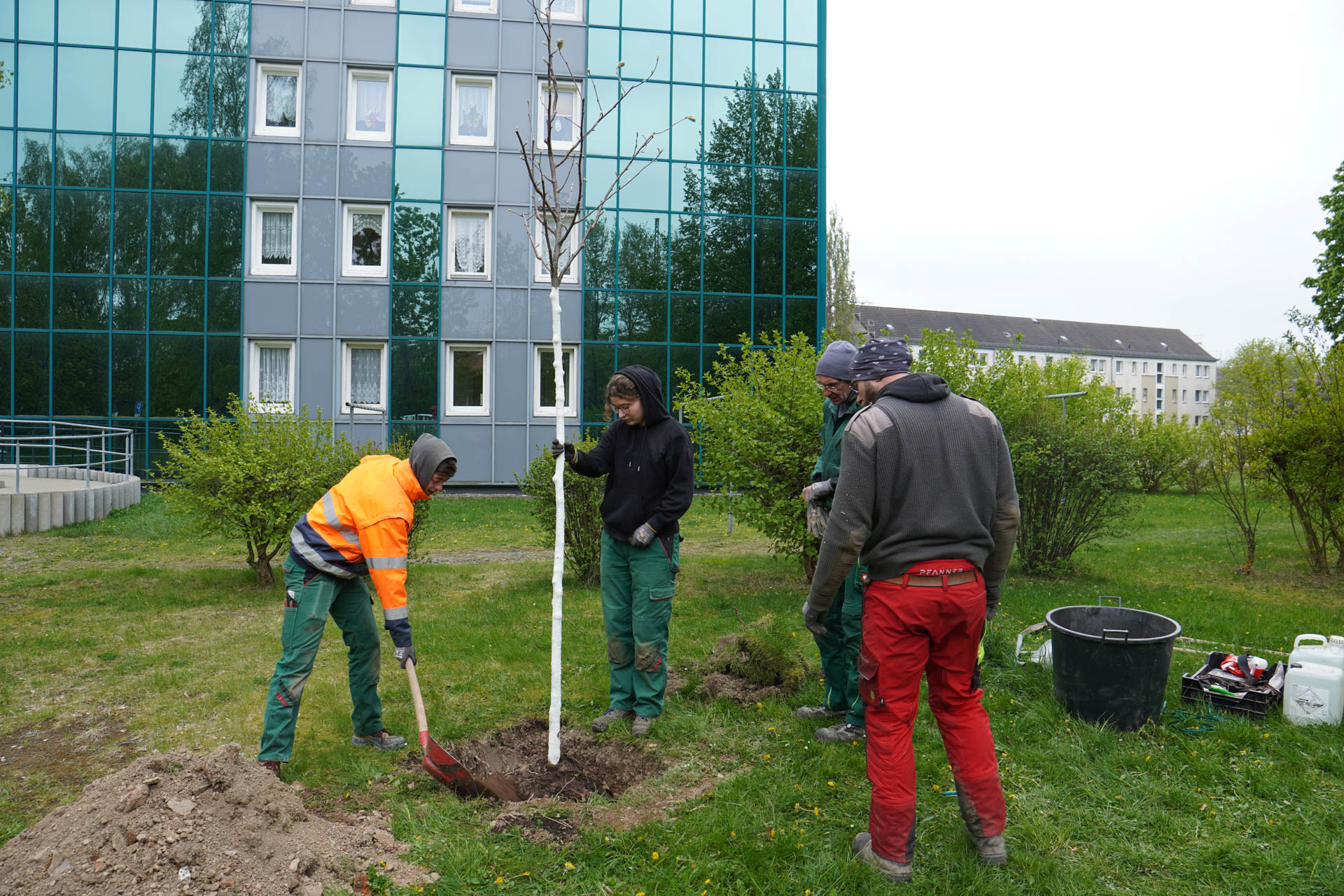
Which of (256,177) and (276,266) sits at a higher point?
(256,177)

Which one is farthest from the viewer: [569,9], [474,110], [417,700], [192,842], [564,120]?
[569,9]

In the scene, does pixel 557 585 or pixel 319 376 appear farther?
pixel 319 376

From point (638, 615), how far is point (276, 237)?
17.1 m

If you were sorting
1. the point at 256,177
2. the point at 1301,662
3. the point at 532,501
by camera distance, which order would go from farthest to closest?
the point at 256,177 < the point at 532,501 < the point at 1301,662

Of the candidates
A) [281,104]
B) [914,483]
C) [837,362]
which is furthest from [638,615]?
[281,104]

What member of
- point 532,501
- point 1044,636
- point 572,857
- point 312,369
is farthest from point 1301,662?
point 312,369

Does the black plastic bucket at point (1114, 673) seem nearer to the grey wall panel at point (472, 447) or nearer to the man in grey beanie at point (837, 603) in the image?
the man in grey beanie at point (837, 603)

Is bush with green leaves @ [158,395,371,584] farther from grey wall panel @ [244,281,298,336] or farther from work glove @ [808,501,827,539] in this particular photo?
grey wall panel @ [244,281,298,336]

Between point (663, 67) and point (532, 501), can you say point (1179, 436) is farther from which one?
point (532, 501)

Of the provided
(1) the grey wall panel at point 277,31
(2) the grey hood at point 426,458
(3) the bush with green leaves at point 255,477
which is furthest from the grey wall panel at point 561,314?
(2) the grey hood at point 426,458

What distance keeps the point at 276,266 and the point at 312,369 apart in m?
2.39

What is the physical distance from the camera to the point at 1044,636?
632cm

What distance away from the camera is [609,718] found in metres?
5.00

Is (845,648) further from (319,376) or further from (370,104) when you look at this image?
(370,104)
